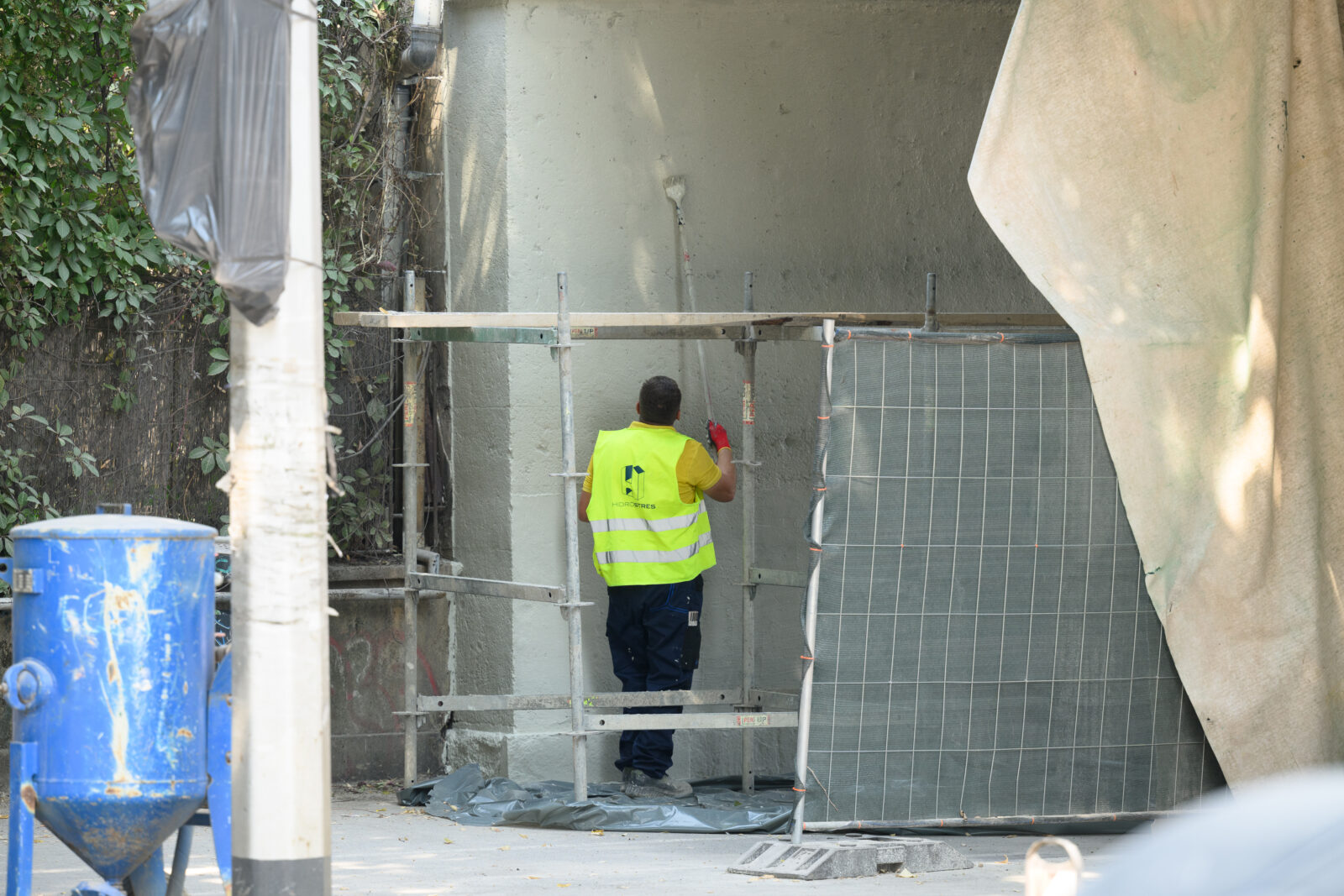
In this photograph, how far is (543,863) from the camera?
6340 mm

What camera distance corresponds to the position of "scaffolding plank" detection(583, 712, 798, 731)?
23.9 feet

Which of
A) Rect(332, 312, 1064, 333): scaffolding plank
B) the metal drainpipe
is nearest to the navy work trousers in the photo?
the metal drainpipe

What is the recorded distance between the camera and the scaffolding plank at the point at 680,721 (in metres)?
7.28

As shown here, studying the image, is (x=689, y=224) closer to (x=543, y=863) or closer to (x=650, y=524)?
(x=650, y=524)

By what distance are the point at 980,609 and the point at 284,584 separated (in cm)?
328

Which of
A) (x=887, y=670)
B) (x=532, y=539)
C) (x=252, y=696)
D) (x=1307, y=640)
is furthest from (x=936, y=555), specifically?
(x=252, y=696)

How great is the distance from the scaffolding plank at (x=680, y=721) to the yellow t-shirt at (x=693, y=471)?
1.09 m

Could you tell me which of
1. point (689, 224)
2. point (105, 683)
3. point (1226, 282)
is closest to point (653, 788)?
point (689, 224)

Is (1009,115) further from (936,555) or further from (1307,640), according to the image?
(1307,640)

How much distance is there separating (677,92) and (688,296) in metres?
1.13

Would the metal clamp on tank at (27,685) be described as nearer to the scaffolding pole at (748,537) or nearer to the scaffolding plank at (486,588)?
the scaffolding plank at (486,588)

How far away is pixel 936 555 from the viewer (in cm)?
634

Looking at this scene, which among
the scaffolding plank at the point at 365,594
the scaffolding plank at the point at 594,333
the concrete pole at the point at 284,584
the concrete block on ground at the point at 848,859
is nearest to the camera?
the concrete pole at the point at 284,584

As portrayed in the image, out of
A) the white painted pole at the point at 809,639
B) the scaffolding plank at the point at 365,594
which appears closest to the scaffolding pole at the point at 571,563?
the scaffolding plank at the point at 365,594
